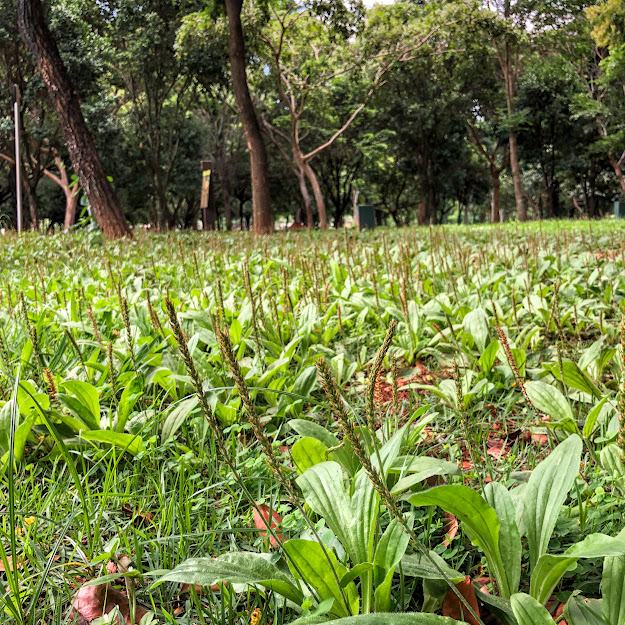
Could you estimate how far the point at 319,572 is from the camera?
1057 millimetres

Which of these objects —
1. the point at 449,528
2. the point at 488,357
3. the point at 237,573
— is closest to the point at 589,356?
the point at 488,357

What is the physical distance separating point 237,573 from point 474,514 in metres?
0.48

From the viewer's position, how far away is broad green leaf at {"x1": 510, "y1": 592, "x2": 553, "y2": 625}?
915mm

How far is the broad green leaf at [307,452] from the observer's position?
4.81 ft

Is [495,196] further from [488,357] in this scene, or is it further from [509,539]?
[509,539]

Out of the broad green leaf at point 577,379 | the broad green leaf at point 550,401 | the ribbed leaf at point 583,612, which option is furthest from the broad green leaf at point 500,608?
the broad green leaf at point 577,379

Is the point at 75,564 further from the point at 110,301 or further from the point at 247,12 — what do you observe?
the point at 247,12

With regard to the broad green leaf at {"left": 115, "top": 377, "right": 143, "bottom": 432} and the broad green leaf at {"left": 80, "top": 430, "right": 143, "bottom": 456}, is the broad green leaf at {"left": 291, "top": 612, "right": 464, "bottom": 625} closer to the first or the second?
the broad green leaf at {"left": 80, "top": 430, "right": 143, "bottom": 456}

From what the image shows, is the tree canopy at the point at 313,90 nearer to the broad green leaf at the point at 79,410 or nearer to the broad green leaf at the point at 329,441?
the broad green leaf at the point at 79,410

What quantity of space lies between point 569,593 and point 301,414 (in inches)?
46.2

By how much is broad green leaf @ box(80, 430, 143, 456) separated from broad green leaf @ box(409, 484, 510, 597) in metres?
0.99

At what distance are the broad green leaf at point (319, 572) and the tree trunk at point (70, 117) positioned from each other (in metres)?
9.11

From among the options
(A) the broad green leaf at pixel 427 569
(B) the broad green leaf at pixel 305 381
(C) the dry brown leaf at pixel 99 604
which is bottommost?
(C) the dry brown leaf at pixel 99 604

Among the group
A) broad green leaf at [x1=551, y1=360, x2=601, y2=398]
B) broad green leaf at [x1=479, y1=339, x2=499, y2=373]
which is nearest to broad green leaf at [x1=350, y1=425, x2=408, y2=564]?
broad green leaf at [x1=551, y1=360, x2=601, y2=398]
